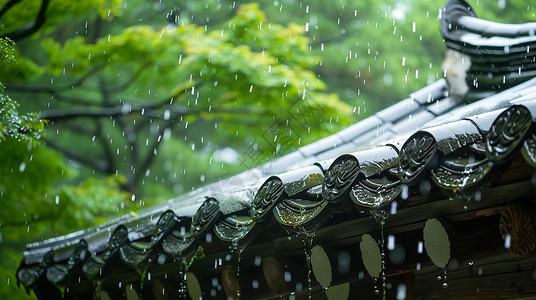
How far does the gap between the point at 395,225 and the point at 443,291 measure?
57 centimetres

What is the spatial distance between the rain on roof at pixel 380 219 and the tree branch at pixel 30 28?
1648 millimetres

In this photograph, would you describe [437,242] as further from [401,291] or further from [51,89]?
[51,89]

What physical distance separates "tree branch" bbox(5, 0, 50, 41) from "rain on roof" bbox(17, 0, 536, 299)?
1.65 metres

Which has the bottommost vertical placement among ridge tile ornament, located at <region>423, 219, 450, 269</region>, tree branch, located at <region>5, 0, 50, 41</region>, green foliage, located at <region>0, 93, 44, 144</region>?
ridge tile ornament, located at <region>423, 219, 450, 269</region>

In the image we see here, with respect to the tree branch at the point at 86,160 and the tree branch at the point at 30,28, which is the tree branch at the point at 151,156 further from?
the tree branch at the point at 30,28

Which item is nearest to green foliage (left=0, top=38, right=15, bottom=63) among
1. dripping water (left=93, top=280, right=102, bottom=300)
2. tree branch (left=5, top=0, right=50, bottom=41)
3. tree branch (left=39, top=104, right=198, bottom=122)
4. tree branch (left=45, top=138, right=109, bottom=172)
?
tree branch (left=5, top=0, right=50, bottom=41)

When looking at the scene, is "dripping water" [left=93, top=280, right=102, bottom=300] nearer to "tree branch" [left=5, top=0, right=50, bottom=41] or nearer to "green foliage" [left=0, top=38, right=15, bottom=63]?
"green foliage" [left=0, top=38, right=15, bottom=63]

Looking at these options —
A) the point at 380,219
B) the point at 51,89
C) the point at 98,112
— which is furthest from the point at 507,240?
the point at 98,112

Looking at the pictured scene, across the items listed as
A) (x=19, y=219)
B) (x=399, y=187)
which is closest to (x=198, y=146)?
(x=19, y=219)

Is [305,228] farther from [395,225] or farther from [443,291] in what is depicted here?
[443,291]

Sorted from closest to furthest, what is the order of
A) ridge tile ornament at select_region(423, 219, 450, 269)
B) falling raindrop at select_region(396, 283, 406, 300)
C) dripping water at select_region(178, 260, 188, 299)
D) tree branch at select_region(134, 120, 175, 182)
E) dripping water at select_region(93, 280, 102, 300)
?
1. ridge tile ornament at select_region(423, 219, 450, 269)
2. falling raindrop at select_region(396, 283, 406, 300)
3. dripping water at select_region(178, 260, 188, 299)
4. dripping water at select_region(93, 280, 102, 300)
5. tree branch at select_region(134, 120, 175, 182)

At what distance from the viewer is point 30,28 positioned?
4.69 metres

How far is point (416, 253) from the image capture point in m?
2.93

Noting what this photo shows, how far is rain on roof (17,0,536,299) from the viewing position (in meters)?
2.18
